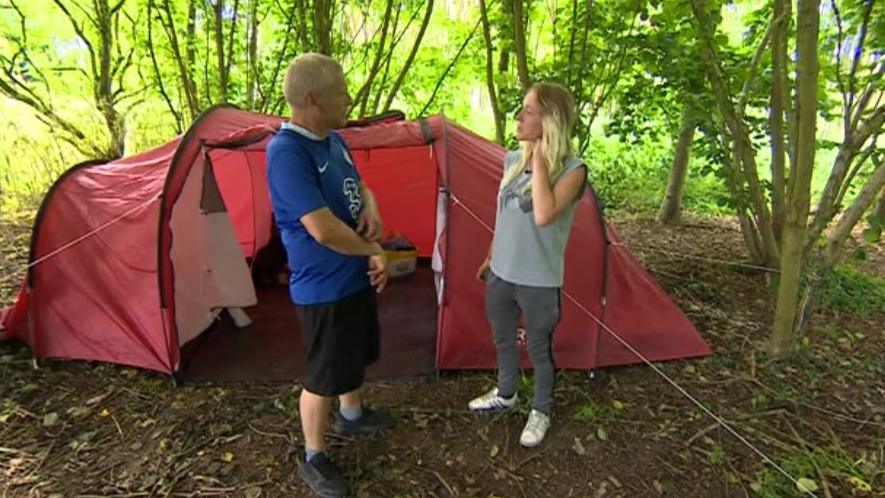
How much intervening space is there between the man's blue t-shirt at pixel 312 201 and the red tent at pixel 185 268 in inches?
35.2

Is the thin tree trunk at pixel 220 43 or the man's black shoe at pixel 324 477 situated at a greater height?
the thin tree trunk at pixel 220 43

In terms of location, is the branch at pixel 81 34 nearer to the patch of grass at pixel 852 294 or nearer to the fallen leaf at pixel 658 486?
the fallen leaf at pixel 658 486

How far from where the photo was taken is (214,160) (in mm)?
3781

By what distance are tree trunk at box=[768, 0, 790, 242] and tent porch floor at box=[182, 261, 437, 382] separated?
84.0 inches

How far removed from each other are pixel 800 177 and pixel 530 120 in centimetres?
134

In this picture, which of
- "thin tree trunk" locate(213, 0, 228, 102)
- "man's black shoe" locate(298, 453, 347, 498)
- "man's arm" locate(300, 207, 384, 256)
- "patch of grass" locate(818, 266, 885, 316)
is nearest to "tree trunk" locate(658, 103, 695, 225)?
"patch of grass" locate(818, 266, 885, 316)

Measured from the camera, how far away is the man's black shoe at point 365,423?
2.31m

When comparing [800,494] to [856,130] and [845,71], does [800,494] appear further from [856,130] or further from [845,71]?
[845,71]

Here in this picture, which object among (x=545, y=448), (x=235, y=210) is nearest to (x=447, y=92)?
(x=235, y=210)

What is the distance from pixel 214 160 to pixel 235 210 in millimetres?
583

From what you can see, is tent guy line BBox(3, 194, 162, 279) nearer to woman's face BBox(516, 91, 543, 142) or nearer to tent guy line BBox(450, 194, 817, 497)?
tent guy line BBox(450, 194, 817, 497)

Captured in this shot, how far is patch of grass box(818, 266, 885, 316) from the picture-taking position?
11.6 ft

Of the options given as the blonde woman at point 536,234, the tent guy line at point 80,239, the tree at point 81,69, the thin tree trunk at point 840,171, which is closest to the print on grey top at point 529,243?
the blonde woman at point 536,234

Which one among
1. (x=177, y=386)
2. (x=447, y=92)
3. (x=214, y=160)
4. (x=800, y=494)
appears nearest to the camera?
(x=800, y=494)
